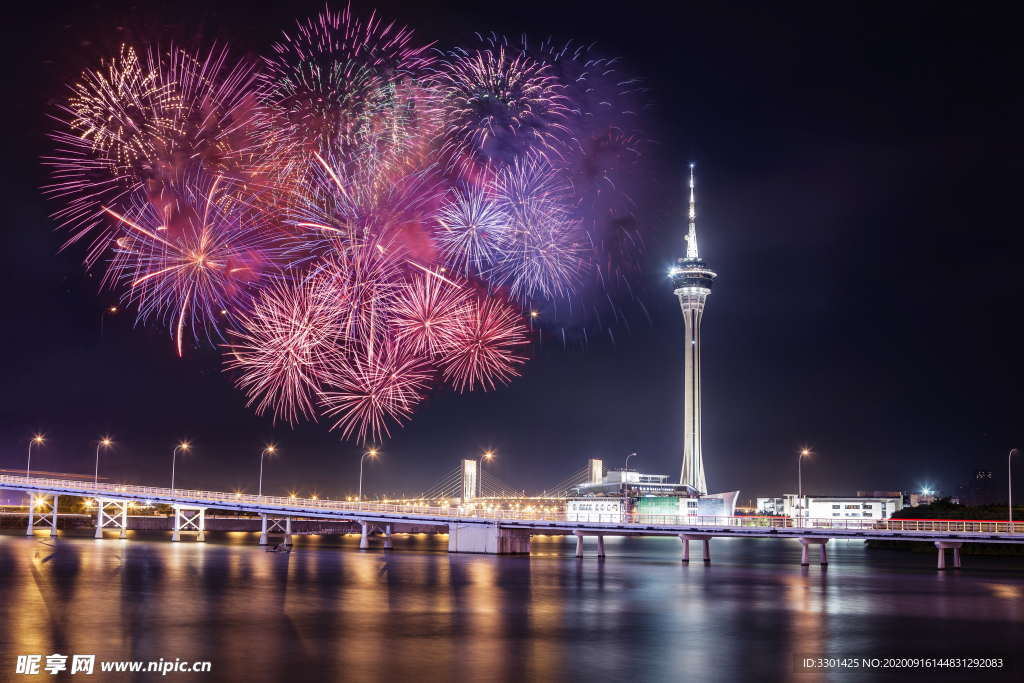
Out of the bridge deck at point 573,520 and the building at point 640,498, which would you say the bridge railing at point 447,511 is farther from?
the building at point 640,498

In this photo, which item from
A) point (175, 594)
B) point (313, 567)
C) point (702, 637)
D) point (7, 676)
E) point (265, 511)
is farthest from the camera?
point (265, 511)

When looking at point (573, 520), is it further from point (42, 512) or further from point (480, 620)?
point (42, 512)

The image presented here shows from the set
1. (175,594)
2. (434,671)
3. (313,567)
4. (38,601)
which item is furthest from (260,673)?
(313,567)

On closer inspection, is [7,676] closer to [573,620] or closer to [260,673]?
[260,673]

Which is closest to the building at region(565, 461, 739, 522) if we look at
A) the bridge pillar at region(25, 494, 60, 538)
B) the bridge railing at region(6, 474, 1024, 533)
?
the bridge railing at region(6, 474, 1024, 533)

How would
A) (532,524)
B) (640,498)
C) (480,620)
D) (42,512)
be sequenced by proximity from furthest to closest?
(42,512) → (640,498) → (532,524) → (480,620)

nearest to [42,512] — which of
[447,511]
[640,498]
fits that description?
[640,498]

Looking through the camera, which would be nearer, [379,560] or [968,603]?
[968,603]

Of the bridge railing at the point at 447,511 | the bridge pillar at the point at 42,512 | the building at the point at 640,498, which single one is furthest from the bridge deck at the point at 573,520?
the building at the point at 640,498
